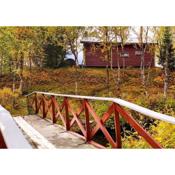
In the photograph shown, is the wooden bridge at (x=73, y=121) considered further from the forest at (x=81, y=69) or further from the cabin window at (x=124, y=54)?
the cabin window at (x=124, y=54)

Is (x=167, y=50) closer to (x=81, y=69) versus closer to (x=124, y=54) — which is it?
(x=124, y=54)

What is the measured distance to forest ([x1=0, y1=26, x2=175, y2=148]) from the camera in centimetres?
452

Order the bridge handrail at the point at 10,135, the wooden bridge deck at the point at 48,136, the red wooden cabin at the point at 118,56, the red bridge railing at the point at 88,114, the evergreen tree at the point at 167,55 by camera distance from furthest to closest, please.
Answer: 1. the red wooden cabin at the point at 118,56
2. the evergreen tree at the point at 167,55
3. the wooden bridge deck at the point at 48,136
4. the red bridge railing at the point at 88,114
5. the bridge handrail at the point at 10,135

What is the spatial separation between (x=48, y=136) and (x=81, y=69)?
1207 mm

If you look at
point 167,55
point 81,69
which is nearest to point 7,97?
point 81,69

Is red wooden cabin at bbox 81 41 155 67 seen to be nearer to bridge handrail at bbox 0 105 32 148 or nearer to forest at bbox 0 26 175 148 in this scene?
forest at bbox 0 26 175 148

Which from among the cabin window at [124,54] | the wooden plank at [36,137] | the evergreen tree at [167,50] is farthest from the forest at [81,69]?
the wooden plank at [36,137]

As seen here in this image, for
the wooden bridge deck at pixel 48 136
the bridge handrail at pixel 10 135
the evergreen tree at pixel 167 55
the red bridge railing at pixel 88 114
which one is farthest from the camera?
the evergreen tree at pixel 167 55

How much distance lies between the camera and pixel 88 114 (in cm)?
365

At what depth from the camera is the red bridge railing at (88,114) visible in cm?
269
